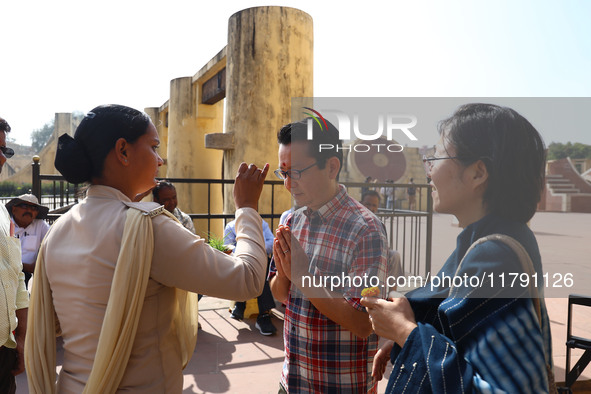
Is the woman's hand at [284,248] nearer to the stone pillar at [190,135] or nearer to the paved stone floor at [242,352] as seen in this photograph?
the paved stone floor at [242,352]

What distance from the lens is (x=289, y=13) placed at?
4.98m

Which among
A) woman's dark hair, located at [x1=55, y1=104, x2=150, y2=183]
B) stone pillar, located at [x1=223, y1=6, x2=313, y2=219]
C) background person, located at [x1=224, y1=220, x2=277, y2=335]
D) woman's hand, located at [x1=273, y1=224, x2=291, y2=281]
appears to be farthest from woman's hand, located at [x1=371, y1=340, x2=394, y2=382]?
stone pillar, located at [x1=223, y1=6, x2=313, y2=219]

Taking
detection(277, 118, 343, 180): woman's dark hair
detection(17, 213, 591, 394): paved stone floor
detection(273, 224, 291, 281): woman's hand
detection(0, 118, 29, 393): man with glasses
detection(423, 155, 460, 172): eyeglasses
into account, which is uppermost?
detection(277, 118, 343, 180): woman's dark hair

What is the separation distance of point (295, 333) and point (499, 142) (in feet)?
3.61

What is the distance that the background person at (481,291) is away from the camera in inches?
33.9

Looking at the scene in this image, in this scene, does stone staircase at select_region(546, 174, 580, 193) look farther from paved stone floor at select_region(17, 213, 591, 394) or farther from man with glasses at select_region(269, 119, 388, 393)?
man with glasses at select_region(269, 119, 388, 393)

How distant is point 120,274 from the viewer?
3.88 feet

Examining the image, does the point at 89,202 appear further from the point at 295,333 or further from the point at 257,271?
the point at 295,333

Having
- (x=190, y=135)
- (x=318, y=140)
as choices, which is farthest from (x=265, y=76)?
(x=190, y=135)

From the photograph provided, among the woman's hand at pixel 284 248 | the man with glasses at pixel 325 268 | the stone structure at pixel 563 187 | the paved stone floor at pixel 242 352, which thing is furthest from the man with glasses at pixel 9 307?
the stone structure at pixel 563 187

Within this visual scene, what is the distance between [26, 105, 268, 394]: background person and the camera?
119 centimetres

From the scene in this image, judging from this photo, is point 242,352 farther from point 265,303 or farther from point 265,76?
point 265,76

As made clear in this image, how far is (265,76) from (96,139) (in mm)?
3895

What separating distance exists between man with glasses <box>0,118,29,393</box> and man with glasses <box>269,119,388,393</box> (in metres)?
1.24
